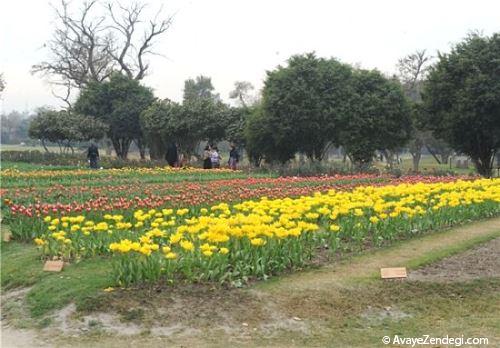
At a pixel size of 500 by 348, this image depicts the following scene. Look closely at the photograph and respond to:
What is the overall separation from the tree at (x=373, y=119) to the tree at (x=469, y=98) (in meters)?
2.14

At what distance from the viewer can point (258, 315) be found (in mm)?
6047

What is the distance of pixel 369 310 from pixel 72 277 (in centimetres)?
334

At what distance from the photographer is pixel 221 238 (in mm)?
6934

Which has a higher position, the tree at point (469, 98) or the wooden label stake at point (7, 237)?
the tree at point (469, 98)

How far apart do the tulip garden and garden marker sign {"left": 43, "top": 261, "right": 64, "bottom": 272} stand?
13.7 inches

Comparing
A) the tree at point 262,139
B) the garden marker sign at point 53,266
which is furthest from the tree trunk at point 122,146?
the garden marker sign at point 53,266

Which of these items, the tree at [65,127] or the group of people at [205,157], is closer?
the group of people at [205,157]

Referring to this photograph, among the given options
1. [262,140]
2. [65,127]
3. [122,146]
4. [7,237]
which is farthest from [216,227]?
[122,146]

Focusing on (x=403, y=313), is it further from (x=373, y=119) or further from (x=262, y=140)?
(x=262, y=140)

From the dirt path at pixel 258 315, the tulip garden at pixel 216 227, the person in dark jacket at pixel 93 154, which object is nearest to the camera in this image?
the dirt path at pixel 258 315

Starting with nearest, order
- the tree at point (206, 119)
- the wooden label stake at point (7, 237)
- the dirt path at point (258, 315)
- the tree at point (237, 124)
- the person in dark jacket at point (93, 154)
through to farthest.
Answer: the dirt path at point (258, 315) → the wooden label stake at point (7, 237) → the person in dark jacket at point (93, 154) → the tree at point (237, 124) → the tree at point (206, 119)

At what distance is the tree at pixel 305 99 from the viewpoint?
1170 inches

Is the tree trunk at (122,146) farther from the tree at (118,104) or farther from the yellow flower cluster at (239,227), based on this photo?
the yellow flower cluster at (239,227)

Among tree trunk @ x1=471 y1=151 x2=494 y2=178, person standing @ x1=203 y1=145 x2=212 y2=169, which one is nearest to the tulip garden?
person standing @ x1=203 y1=145 x2=212 y2=169
